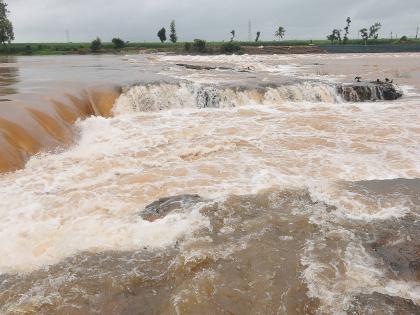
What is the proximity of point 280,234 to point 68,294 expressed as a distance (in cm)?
305

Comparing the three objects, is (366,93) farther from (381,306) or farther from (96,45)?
(96,45)

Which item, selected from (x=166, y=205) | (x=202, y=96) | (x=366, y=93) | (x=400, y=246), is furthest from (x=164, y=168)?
(x=366, y=93)

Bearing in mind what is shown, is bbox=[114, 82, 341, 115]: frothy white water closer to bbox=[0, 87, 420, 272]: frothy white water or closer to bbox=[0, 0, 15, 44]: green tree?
bbox=[0, 87, 420, 272]: frothy white water

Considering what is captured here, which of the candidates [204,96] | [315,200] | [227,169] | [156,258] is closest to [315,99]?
[204,96]

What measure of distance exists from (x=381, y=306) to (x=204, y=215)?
3.13 m

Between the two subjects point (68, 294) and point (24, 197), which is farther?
point (24, 197)

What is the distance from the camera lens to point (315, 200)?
732cm

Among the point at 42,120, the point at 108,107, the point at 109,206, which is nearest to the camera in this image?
the point at 109,206

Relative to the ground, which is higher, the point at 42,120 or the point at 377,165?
the point at 42,120

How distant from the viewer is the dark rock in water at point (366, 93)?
794 inches

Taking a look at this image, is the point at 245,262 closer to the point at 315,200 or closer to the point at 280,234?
the point at 280,234

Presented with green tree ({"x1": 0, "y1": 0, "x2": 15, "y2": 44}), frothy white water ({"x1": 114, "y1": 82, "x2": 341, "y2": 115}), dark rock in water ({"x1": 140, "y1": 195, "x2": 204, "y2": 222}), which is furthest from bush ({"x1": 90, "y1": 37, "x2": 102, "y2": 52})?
dark rock in water ({"x1": 140, "y1": 195, "x2": 204, "y2": 222})

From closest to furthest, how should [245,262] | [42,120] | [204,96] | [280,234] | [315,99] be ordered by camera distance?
1. [245,262]
2. [280,234]
3. [42,120]
4. [204,96]
5. [315,99]

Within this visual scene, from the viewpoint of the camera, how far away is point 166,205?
704 cm
